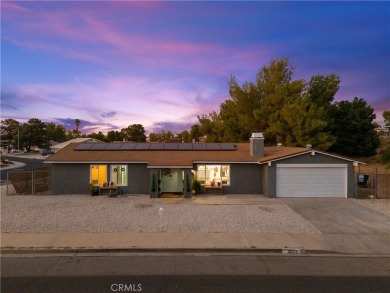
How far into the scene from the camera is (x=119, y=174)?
2172 centimetres

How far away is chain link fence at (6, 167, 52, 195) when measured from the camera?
21203mm

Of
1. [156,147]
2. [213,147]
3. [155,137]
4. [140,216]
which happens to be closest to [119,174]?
[156,147]

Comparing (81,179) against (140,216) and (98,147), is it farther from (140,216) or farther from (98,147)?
(140,216)

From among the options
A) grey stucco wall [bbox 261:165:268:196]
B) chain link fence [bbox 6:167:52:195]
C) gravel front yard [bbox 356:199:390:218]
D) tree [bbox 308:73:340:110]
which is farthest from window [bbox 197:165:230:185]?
tree [bbox 308:73:340:110]

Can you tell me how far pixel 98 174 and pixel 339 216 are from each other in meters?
16.0

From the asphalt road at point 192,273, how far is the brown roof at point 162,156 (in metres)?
11.4

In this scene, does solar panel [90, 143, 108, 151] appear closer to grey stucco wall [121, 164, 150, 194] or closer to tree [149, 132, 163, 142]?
grey stucco wall [121, 164, 150, 194]

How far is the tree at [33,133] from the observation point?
94062 mm

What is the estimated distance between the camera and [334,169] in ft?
66.6
